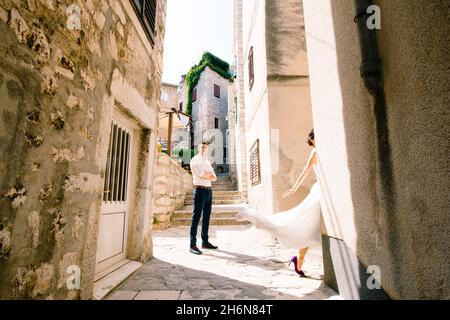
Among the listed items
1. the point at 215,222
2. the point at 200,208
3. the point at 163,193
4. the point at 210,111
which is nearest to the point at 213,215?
the point at 215,222

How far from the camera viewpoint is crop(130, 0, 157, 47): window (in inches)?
124

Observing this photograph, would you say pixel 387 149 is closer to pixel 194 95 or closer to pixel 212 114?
pixel 212 114

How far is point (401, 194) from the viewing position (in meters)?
1.43

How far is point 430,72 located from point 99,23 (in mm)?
2574

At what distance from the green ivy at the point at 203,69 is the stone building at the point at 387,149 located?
21902 millimetres

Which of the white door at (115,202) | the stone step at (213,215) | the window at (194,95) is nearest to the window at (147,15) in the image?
the white door at (115,202)

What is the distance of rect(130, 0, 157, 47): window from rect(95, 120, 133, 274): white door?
1476 mm

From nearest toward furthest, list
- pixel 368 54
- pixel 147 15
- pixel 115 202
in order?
pixel 368 54 → pixel 115 202 → pixel 147 15

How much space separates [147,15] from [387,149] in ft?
11.9

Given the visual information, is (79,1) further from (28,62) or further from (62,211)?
(62,211)

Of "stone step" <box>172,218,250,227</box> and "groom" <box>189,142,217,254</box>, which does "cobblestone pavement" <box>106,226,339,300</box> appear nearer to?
"groom" <box>189,142,217,254</box>

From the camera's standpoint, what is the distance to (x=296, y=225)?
2.71 metres

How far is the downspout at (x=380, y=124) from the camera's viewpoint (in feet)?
4.93
